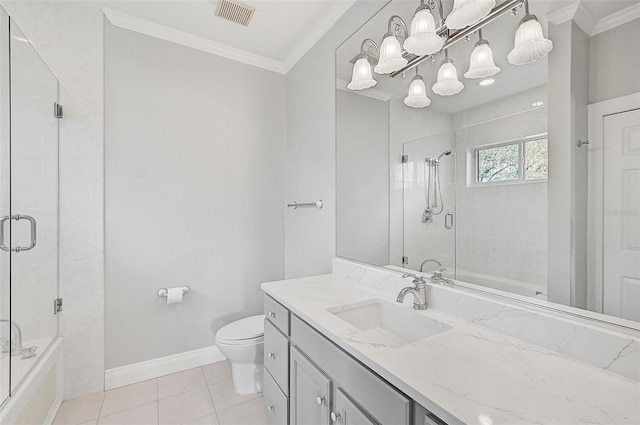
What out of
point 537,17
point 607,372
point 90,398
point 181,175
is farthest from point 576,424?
point 90,398

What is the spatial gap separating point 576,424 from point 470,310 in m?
0.54

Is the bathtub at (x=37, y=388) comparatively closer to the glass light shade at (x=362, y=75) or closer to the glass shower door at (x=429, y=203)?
the glass shower door at (x=429, y=203)

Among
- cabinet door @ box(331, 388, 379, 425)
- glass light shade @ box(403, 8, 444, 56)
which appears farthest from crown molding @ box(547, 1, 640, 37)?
cabinet door @ box(331, 388, 379, 425)

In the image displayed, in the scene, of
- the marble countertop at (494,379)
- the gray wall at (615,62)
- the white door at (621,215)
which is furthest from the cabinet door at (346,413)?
the gray wall at (615,62)

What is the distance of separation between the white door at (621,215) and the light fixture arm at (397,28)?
3.21ft

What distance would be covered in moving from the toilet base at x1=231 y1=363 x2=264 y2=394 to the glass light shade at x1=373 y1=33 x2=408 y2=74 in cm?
202

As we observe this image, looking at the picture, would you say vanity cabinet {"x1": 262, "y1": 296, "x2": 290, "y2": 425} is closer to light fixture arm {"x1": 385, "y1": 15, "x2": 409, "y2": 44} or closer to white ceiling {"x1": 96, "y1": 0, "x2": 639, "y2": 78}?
light fixture arm {"x1": 385, "y1": 15, "x2": 409, "y2": 44}

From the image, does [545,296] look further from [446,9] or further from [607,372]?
[446,9]

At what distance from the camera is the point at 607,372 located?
775 millimetres

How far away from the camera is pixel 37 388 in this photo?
→ 1.49 metres

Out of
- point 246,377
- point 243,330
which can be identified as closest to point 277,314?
point 243,330

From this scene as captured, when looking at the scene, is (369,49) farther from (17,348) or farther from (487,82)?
(17,348)

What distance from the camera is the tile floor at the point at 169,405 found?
1.69 metres

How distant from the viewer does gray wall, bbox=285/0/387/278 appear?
79.2 inches
